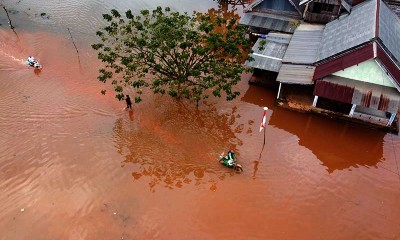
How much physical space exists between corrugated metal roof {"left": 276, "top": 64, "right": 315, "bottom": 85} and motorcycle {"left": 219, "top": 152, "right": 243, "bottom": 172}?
21.7ft

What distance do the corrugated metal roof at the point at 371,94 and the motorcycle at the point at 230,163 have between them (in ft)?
24.8

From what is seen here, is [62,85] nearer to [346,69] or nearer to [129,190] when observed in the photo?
[129,190]

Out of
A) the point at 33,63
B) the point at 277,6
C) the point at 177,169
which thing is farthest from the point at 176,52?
the point at 277,6

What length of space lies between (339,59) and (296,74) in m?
2.63

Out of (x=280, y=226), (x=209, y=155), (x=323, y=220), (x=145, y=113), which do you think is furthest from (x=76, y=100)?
(x=323, y=220)

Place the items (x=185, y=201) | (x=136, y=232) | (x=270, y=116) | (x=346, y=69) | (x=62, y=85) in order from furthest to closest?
(x=62, y=85) → (x=270, y=116) → (x=346, y=69) → (x=185, y=201) → (x=136, y=232)

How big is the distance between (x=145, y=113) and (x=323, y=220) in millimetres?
11808

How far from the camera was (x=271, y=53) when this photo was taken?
930 inches

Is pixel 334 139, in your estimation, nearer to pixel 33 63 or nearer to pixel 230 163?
pixel 230 163

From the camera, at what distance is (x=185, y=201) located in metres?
16.5

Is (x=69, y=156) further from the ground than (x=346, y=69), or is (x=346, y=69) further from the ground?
(x=346, y=69)

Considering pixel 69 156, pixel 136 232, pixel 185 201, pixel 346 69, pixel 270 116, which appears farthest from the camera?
pixel 270 116

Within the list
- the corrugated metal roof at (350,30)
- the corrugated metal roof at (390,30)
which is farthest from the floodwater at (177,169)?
the corrugated metal roof at (390,30)

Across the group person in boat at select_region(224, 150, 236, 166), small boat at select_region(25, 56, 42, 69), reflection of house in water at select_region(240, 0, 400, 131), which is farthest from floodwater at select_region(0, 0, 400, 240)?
reflection of house in water at select_region(240, 0, 400, 131)
